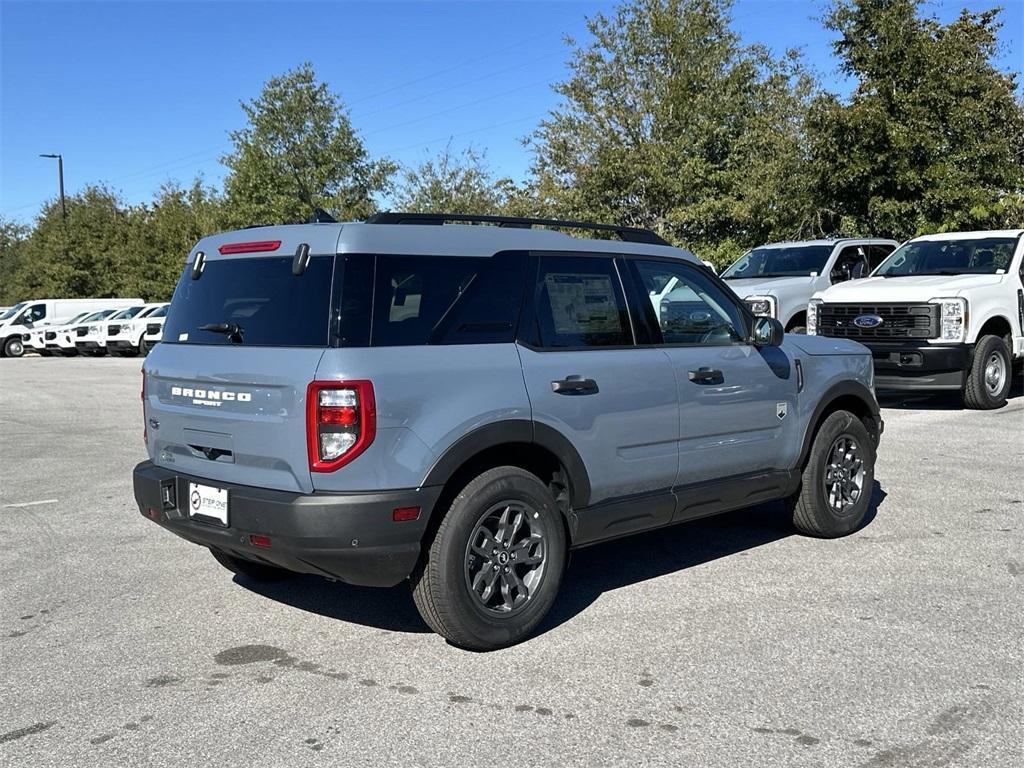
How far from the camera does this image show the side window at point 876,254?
16.1 meters

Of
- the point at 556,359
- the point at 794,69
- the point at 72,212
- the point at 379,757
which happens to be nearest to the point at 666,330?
the point at 556,359

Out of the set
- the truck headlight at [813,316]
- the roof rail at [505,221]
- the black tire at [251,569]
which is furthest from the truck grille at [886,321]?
the black tire at [251,569]

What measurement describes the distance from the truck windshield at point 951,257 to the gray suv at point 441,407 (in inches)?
347

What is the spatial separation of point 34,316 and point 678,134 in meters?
23.4

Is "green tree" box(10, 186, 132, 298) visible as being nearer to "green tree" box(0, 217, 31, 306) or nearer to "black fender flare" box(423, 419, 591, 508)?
"green tree" box(0, 217, 31, 306)

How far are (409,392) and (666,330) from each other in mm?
1779

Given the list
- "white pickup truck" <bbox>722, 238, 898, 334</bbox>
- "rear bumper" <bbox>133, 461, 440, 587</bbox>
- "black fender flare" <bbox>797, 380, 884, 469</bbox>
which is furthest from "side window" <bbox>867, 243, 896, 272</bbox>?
"rear bumper" <bbox>133, 461, 440, 587</bbox>

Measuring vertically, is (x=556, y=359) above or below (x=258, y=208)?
below

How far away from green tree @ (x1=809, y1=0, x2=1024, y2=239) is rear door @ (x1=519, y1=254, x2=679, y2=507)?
1504 cm

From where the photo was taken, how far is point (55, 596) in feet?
17.8

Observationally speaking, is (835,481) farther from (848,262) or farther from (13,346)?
(13,346)

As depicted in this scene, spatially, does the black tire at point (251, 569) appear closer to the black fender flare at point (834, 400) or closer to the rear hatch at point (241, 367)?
the rear hatch at point (241, 367)

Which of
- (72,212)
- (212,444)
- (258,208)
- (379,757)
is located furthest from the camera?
(72,212)

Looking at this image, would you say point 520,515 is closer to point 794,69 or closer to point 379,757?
point 379,757
